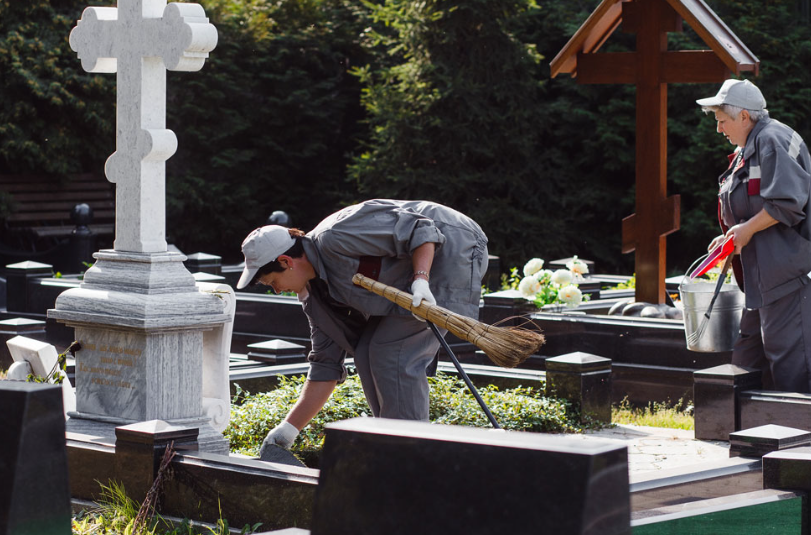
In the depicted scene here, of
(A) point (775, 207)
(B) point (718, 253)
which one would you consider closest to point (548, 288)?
(B) point (718, 253)

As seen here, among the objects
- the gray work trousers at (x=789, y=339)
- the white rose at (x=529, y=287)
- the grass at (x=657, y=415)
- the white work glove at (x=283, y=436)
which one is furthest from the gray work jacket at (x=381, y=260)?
the white rose at (x=529, y=287)

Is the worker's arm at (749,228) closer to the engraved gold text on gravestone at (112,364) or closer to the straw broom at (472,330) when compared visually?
the straw broom at (472,330)

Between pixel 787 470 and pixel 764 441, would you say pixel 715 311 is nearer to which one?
pixel 764 441

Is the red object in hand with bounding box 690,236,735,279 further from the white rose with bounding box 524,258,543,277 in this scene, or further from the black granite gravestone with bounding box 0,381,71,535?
the black granite gravestone with bounding box 0,381,71,535

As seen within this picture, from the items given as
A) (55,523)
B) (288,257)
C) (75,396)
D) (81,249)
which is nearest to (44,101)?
(81,249)

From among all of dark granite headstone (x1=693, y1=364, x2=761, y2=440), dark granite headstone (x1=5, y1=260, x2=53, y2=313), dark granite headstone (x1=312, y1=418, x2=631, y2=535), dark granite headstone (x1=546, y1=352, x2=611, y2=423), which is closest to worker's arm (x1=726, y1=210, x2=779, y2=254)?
dark granite headstone (x1=693, y1=364, x2=761, y2=440)

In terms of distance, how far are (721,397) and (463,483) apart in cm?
453

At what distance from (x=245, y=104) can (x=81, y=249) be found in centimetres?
885

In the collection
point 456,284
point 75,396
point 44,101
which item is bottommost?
point 75,396

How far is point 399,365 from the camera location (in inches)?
212

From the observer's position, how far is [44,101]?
21578 millimetres

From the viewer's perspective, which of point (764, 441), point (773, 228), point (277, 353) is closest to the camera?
point (764, 441)

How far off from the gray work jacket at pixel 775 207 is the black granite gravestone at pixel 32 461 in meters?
4.34

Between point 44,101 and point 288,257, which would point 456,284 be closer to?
point 288,257
